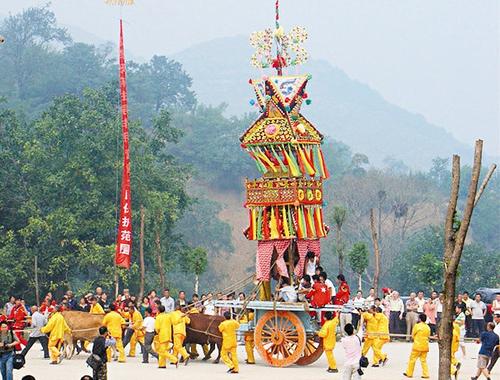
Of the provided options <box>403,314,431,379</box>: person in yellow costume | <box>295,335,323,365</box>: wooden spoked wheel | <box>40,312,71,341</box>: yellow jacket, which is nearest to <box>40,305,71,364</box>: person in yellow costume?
<box>40,312,71,341</box>: yellow jacket

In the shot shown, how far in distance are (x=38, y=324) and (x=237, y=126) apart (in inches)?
2322

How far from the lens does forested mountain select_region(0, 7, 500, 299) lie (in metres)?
42.5

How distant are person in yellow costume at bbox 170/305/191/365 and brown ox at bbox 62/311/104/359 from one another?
5.85ft

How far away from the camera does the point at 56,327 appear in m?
25.8

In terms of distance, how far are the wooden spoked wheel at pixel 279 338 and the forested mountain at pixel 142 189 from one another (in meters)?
11.9

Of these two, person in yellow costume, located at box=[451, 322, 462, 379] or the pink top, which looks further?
the pink top

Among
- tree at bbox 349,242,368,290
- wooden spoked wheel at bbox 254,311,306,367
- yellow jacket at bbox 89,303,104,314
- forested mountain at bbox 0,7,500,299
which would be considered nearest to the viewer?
wooden spoked wheel at bbox 254,311,306,367

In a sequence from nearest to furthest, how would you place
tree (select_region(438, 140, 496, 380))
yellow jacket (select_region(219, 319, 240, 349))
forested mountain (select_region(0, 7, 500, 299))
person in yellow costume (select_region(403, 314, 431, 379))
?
tree (select_region(438, 140, 496, 380)), person in yellow costume (select_region(403, 314, 431, 379)), yellow jacket (select_region(219, 319, 240, 349)), forested mountain (select_region(0, 7, 500, 299))

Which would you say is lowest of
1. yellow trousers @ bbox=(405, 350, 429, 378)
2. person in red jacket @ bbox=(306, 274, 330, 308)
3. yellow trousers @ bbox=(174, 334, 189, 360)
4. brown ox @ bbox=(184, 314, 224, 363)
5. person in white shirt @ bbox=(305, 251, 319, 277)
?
yellow trousers @ bbox=(405, 350, 429, 378)

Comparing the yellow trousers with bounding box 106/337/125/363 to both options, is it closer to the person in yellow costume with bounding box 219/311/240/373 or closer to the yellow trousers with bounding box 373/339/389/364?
the person in yellow costume with bounding box 219/311/240/373

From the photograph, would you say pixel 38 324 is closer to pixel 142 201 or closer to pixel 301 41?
pixel 301 41

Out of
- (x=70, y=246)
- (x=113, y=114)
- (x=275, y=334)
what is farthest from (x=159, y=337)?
(x=113, y=114)

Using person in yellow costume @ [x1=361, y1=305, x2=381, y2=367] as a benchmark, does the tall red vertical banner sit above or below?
above

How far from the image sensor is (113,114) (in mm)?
47281
